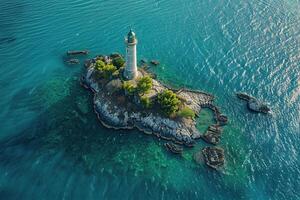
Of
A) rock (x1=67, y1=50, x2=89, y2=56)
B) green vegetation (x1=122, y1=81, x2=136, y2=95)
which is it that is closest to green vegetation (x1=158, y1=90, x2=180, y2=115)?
green vegetation (x1=122, y1=81, x2=136, y2=95)

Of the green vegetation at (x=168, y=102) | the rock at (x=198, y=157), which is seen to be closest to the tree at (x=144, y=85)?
the green vegetation at (x=168, y=102)

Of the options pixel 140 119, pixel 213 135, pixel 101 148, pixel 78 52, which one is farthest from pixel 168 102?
pixel 78 52

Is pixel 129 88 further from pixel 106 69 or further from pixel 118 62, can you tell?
pixel 118 62

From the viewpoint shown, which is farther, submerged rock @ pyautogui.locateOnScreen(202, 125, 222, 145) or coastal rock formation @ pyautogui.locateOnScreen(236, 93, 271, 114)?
coastal rock formation @ pyautogui.locateOnScreen(236, 93, 271, 114)

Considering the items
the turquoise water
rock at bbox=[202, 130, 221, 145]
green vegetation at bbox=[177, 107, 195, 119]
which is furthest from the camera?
green vegetation at bbox=[177, 107, 195, 119]

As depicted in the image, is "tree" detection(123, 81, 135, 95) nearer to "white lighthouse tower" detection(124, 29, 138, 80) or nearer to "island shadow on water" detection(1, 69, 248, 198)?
"white lighthouse tower" detection(124, 29, 138, 80)

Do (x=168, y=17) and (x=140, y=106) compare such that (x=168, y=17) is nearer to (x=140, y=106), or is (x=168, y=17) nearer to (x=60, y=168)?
(x=140, y=106)
